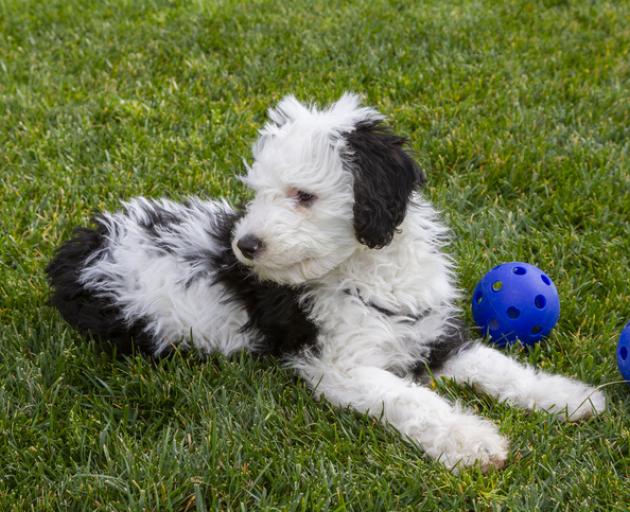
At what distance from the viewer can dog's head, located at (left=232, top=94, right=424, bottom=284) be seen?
3.14 metres

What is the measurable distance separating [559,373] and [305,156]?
1.48 meters

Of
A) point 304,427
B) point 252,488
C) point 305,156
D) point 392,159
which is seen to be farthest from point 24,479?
point 392,159

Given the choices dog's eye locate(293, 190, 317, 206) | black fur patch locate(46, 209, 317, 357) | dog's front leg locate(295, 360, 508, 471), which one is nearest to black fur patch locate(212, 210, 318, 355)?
black fur patch locate(46, 209, 317, 357)

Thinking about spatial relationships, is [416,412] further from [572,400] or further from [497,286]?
[497,286]

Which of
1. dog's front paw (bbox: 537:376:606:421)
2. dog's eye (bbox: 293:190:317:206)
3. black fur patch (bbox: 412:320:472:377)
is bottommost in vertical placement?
dog's front paw (bbox: 537:376:606:421)

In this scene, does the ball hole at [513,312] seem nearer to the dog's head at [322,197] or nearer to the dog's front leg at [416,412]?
the dog's front leg at [416,412]

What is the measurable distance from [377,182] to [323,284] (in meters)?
0.51

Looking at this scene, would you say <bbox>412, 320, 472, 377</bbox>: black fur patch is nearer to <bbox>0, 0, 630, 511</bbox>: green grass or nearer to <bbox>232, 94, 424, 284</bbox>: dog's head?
<bbox>0, 0, 630, 511</bbox>: green grass

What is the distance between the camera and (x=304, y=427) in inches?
127

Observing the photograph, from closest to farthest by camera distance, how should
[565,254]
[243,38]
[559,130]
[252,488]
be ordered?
1. [252,488]
2. [565,254]
3. [559,130]
4. [243,38]

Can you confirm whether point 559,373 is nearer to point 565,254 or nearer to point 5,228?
point 565,254

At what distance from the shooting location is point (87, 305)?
3.70 metres

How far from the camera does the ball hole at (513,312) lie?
369 centimetres

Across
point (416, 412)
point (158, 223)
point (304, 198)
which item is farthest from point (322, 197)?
point (158, 223)
